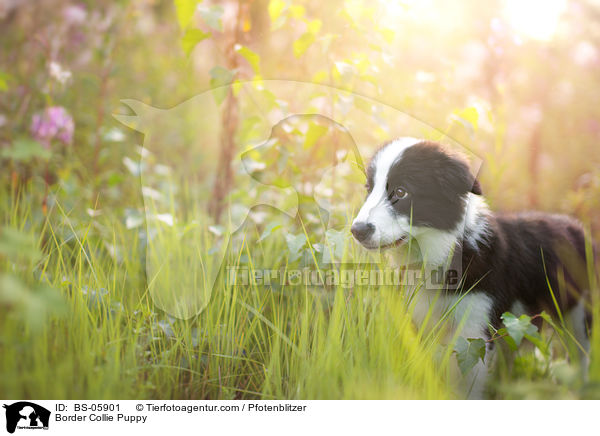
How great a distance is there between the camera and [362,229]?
2.02 meters

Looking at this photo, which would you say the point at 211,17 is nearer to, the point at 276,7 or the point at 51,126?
the point at 276,7

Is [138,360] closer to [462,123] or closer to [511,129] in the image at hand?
[462,123]

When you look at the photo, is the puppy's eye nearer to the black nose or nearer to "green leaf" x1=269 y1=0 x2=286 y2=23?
the black nose

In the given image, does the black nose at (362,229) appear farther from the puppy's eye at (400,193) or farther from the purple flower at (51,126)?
the purple flower at (51,126)

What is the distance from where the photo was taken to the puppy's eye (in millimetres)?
2188

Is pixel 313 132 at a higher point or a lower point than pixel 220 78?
lower

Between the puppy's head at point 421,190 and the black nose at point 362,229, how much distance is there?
4.0 inches

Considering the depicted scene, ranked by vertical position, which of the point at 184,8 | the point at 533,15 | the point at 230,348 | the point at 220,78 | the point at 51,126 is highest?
the point at 533,15

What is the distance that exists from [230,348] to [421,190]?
1.12 meters

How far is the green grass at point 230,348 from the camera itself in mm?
1769

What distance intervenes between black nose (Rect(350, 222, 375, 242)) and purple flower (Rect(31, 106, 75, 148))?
2.23 meters

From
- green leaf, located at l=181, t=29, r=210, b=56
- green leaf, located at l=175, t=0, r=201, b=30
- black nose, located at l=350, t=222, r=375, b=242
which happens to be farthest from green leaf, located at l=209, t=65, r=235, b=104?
black nose, located at l=350, t=222, r=375, b=242

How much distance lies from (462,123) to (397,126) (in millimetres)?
598

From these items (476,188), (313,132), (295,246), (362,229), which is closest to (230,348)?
(295,246)
